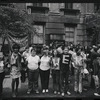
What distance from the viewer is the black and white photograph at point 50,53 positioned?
725 cm

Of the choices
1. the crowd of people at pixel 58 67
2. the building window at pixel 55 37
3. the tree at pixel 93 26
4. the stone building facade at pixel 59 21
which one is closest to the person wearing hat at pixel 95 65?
the crowd of people at pixel 58 67

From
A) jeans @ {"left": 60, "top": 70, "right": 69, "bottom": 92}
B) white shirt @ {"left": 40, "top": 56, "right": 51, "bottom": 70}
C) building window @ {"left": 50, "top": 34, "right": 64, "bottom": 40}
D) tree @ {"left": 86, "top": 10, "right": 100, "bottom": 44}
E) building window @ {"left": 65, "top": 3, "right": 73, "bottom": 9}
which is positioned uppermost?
building window @ {"left": 65, "top": 3, "right": 73, "bottom": 9}

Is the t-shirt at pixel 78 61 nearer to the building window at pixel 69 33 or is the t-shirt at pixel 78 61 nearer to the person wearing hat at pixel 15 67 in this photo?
the person wearing hat at pixel 15 67

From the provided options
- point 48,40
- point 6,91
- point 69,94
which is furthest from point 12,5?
point 69,94

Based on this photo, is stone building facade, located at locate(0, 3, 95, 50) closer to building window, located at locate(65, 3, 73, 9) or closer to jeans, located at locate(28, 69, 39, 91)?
building window, located at locate(65, 3, 73, 9)

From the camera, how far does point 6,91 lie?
762 cm

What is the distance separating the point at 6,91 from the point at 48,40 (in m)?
7.51

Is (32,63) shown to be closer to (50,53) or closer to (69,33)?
(50,53)

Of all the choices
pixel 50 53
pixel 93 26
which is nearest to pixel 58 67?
pixel 50 53

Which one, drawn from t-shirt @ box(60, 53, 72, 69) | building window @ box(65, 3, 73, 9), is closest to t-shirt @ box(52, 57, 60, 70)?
t-shirt @ box(60, 53, 72, 69)

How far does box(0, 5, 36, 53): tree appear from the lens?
10.3 meters

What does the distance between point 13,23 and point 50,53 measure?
12.6ft

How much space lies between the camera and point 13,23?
420 inches

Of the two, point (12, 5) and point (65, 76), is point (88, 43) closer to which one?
point (12, 5)
